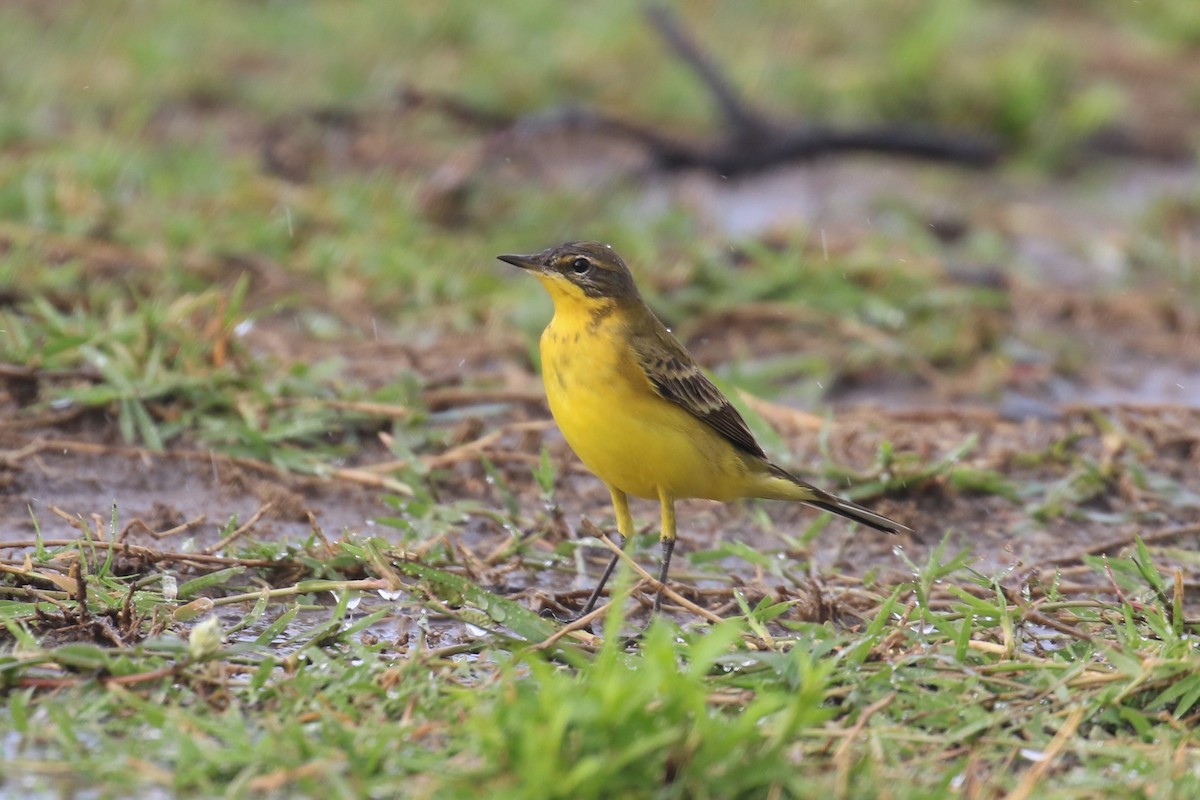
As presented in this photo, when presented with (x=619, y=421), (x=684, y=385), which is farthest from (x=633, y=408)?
(x=684, y=385)

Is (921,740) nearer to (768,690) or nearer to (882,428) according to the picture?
(768,690)

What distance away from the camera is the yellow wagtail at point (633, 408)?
201 inches

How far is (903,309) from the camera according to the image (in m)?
8.47

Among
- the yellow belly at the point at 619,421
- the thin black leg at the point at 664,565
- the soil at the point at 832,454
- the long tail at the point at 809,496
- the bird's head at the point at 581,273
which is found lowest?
the soil at the point at 832,454

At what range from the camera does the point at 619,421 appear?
5.10 m

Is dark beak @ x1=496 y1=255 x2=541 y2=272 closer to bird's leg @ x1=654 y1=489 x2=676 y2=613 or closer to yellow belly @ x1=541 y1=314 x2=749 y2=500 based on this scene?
yellow belly @ x1=541 y1=314 x2=749 y2=500

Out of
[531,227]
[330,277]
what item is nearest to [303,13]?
[531,227]

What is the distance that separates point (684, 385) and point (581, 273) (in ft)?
1.79

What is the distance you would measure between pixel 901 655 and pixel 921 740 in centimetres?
50

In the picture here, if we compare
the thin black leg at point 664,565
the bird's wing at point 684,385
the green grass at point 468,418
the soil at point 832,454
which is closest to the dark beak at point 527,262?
the bird's wing at point 684,385

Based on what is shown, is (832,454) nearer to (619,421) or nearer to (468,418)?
(468,418)

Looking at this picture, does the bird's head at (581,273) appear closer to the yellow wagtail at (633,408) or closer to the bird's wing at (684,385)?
the yellow wagtail at (633,408)

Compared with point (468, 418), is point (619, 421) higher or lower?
higher

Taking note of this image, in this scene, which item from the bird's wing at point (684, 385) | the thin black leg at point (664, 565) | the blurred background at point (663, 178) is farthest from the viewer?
the blurred background at point (663, 178)
